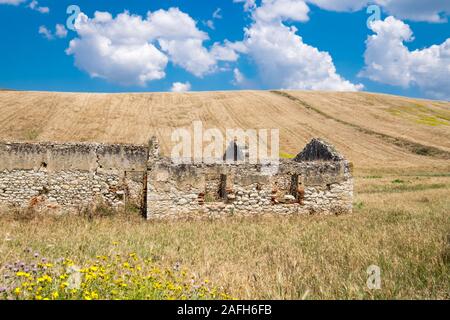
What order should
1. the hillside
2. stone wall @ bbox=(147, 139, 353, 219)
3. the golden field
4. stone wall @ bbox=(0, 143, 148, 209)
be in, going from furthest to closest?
the hillside, stone wall @ bbox=(0, 143, 148, 209), stone wall @ bbox=(147, 139, 353, 219), the golden field

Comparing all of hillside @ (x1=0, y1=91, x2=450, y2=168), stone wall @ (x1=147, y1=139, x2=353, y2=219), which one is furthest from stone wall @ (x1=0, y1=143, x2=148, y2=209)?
hillside @ (x1=0, y1=91, x2=450, y2=168)

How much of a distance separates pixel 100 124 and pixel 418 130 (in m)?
39.2

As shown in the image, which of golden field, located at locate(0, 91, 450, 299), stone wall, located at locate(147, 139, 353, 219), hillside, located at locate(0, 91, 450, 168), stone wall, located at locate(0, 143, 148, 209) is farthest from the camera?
hillside, located at locate(0, 91, 450, 168)

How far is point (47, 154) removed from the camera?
11.5 metres

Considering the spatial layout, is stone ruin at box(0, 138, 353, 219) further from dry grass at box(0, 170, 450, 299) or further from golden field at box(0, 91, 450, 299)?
dry grass at box(0, 170, 450, 299)

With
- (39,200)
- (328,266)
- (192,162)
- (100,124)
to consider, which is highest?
(100,124)

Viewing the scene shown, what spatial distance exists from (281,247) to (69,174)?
7335mm

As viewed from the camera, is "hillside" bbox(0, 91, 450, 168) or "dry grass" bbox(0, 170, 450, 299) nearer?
"dry grass" bbox(0, 170, 450, 299)

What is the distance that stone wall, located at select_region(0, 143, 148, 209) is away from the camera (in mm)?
11367

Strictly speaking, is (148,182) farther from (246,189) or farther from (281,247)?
(281,247)

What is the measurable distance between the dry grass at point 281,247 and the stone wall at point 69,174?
83 centimetres

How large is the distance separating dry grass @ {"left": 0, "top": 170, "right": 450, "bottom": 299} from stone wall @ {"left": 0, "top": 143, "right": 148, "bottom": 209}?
83 centimetres

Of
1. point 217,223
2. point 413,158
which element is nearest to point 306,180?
point 217,223
